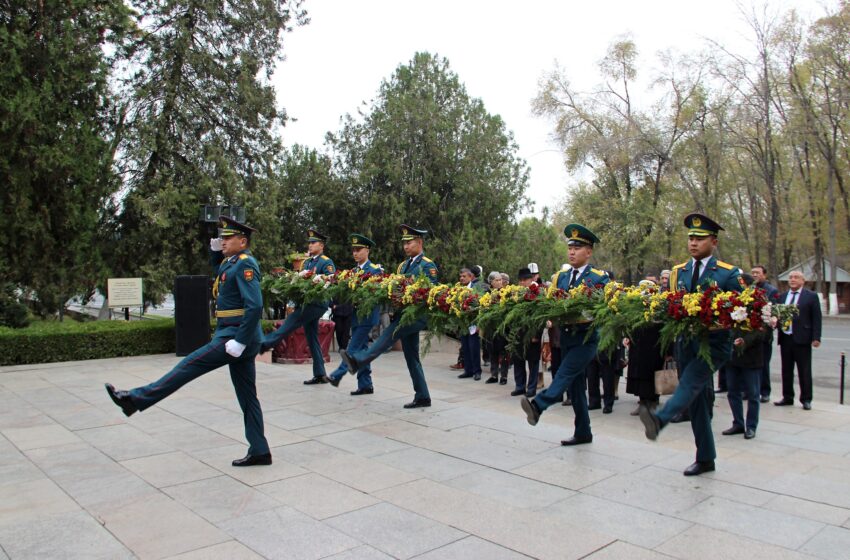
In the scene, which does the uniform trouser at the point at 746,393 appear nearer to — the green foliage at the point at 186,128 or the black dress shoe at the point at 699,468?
the black dress shoe at the point at 699,468

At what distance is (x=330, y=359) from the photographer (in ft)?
42.8

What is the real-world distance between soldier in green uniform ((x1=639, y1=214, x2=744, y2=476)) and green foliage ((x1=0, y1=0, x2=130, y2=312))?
45.0 ft

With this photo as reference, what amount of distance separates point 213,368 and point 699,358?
4.03 m

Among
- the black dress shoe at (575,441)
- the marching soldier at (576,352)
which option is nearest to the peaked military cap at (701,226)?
the marching soldier at (576,352)

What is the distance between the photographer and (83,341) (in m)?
12.5

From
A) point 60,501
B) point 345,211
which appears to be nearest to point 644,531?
point 60,501

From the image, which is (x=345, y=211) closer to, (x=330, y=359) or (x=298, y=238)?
(x=298, y=238)

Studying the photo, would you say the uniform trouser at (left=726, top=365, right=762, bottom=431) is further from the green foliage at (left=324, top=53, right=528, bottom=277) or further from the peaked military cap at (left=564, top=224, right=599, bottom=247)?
the green foliage at (left=324, top=53, right=528, bottom=277)

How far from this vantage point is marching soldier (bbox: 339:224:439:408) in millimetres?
7633

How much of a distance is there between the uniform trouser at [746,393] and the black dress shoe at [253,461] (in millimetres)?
4960

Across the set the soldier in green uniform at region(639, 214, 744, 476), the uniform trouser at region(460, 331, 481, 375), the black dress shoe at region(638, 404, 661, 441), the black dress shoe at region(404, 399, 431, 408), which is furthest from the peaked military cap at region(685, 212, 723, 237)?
the uniform trouser at region(460, 331, 481, 375)

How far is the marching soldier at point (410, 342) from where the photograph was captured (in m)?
7.63

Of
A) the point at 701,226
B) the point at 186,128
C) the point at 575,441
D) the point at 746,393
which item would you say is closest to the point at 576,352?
the point at 575,441

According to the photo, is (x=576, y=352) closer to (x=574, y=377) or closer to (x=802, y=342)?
(x=574, y=377)
